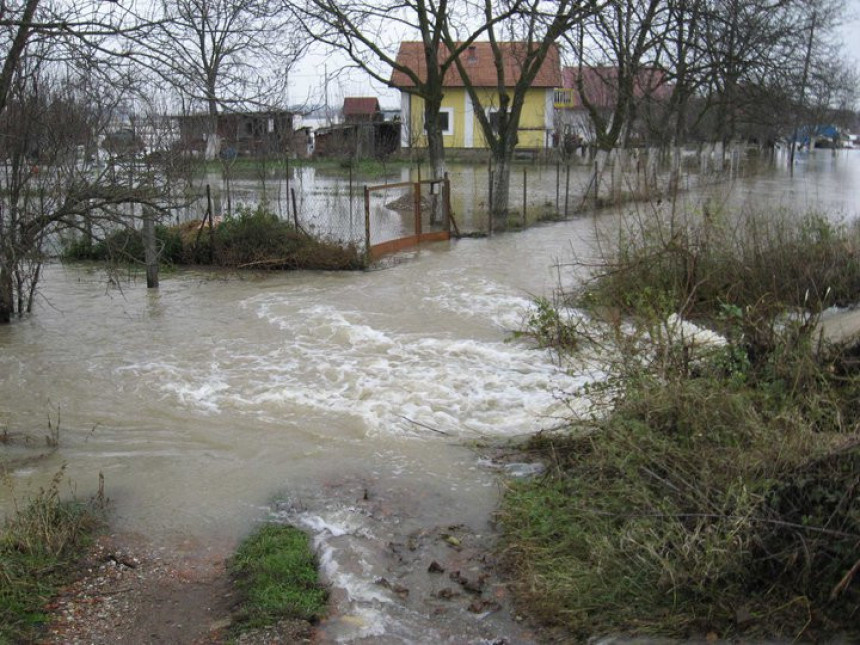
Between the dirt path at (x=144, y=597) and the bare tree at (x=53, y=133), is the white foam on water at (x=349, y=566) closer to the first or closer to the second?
the dirt path at (x=144, y=597)

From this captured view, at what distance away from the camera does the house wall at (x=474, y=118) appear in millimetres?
51625

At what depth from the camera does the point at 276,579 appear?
4.98 meters

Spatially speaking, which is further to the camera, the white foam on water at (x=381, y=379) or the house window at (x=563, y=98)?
the house window at (x=563, y=98)

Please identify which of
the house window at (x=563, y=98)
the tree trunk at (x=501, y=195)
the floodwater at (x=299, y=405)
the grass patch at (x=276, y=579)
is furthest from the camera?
the house window at (x=563, y=98)

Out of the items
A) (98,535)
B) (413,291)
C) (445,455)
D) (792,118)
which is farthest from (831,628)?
(792,118)

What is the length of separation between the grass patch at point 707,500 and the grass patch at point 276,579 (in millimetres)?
1208

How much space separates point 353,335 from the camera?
11.3m

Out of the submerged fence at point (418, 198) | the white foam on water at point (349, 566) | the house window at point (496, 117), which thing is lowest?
the white foam on water at point (349, 566)

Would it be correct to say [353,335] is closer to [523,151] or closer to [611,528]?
[611,528]

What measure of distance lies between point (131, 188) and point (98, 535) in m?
4.98

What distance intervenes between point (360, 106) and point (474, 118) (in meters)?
10.5

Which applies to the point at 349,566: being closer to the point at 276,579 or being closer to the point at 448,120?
the point at 276,579

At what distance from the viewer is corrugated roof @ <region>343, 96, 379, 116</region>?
5606cm

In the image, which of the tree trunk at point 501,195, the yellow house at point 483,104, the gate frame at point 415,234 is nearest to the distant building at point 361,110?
the yellow house at point 483,104
